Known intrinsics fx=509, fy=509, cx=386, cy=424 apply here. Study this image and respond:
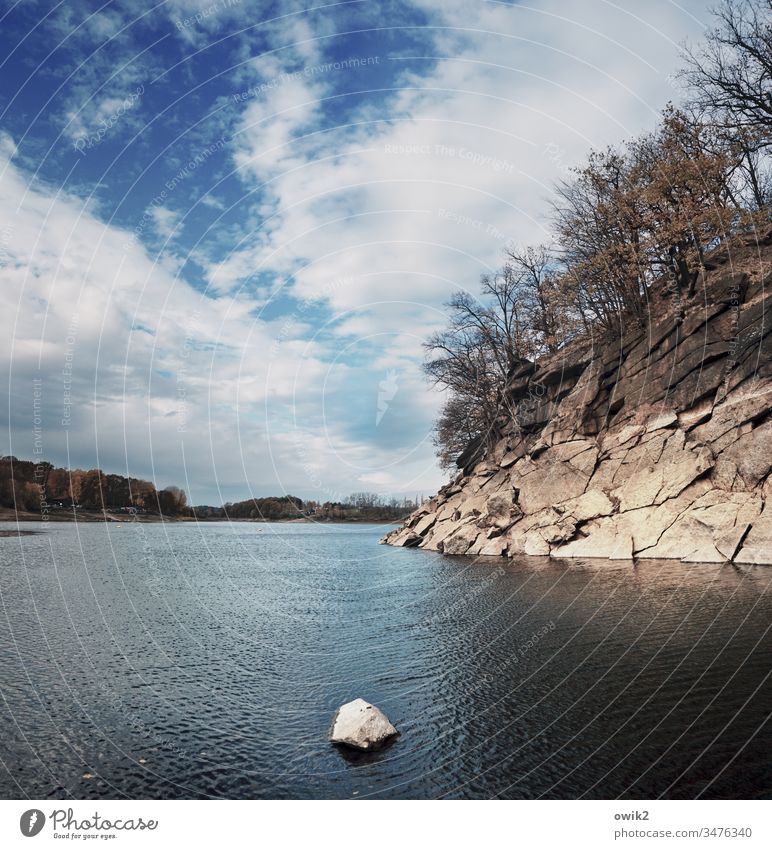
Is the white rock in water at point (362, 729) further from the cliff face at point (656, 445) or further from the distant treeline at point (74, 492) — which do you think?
the distant treeline at point (74, 492)

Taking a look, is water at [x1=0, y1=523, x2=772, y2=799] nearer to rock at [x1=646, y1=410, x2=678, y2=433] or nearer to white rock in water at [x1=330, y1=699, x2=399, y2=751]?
white rock in water at [x1=330, y1=699, x2=399, y2=751]

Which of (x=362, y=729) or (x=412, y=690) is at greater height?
(x=362, y=729)

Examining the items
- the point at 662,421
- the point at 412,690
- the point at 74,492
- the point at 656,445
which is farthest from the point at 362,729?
the point at 74,492

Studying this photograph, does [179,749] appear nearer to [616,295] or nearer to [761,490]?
[761,490]

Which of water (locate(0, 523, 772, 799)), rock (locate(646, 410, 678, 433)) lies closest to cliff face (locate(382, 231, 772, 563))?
rock (locate(646, 410, 678, 433))

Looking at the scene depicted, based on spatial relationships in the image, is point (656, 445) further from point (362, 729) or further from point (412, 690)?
point (362, 729)

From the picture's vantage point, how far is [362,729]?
33.3 feet

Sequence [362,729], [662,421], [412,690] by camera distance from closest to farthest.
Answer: [362,729] < [412,690] < [662,421]

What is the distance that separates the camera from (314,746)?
10.3m

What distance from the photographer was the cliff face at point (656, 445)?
99.2ft

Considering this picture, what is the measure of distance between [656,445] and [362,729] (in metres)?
33.7

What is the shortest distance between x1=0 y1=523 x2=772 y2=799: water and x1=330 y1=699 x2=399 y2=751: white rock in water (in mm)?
303
